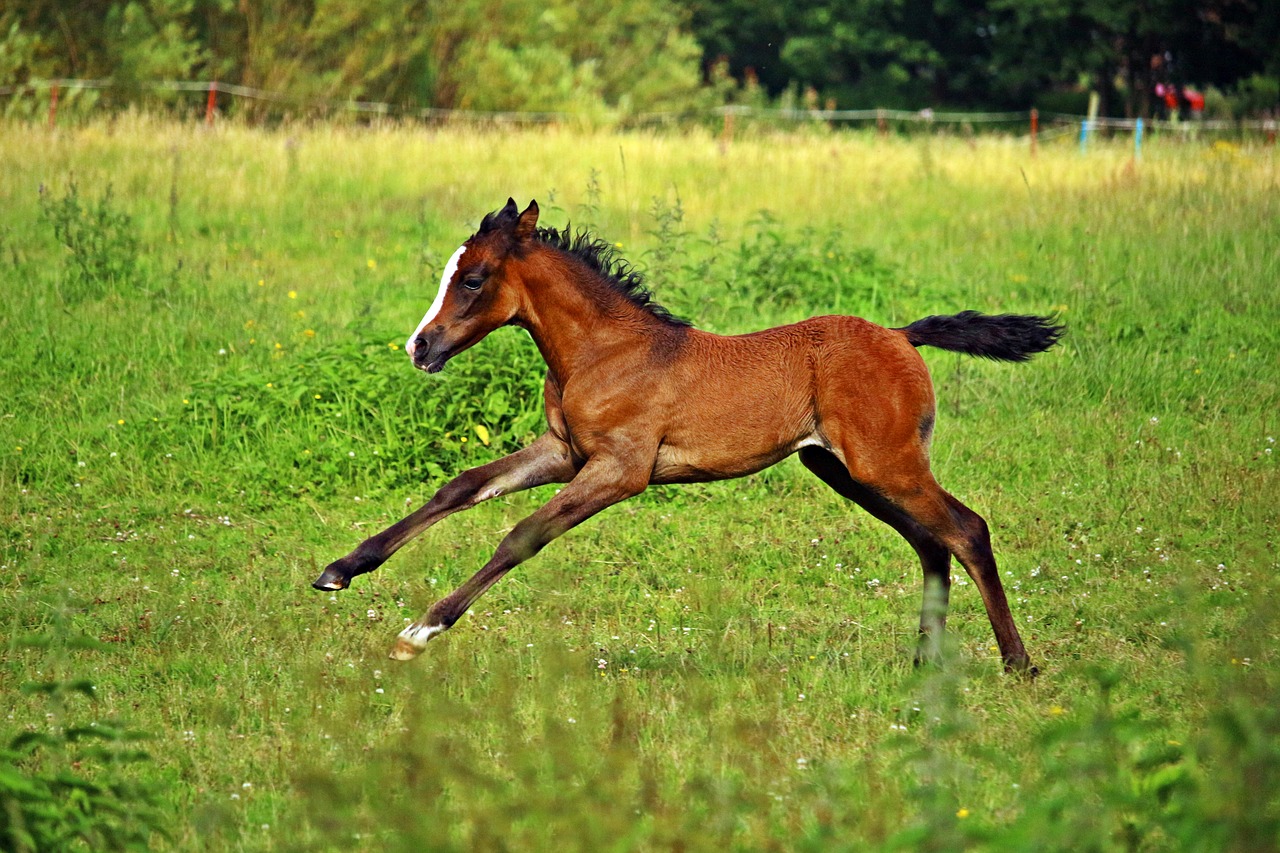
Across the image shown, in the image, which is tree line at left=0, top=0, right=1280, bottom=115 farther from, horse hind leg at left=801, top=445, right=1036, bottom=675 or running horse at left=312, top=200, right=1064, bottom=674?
horse hind leg at left=801, top=445, right=1036, bottom=675

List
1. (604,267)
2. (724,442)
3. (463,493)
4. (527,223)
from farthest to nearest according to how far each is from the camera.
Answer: (604,267) → (527,223) → (724,442) → (463,493)

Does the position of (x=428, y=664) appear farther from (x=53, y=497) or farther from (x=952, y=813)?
(x=53, y=497)

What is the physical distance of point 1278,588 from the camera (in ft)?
22.4

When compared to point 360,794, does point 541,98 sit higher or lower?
higher

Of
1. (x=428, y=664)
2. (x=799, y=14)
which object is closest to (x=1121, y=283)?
(x=428, y=664)

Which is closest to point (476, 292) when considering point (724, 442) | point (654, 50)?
point (724, 442)

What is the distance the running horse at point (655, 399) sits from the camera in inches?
230

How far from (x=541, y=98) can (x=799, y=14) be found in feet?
50.4

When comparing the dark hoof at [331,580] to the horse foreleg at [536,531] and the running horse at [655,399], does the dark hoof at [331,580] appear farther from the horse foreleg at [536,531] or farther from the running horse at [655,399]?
the horse foreleg at [536,531]

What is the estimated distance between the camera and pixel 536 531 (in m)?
5.66

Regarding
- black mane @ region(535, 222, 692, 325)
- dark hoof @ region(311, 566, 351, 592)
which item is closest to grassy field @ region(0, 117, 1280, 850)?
dark hoof @ region(311, 566, 351, 592)

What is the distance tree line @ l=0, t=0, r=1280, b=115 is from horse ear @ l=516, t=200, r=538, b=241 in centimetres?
1693

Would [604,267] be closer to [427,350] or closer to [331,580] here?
[427,350]

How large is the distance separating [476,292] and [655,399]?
865mm
